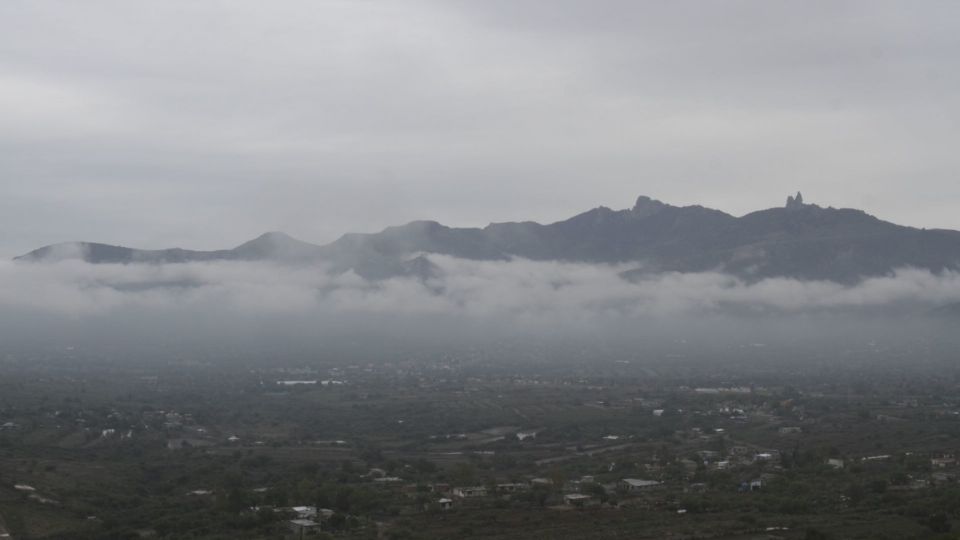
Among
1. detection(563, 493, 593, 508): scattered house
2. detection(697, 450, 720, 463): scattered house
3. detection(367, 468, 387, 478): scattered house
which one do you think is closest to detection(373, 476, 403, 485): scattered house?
detection(367, 468, 387, 478): scattered house

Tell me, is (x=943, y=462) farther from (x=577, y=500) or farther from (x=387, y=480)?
(x=387, y=480)

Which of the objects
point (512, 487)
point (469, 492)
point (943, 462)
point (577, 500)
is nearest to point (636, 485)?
point (577, 500)

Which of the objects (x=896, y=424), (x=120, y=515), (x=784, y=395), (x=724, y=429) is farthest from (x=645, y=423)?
(x=120, y=515)

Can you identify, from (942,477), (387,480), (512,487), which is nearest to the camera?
(942,477)

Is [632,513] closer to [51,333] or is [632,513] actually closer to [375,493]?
[375,493]

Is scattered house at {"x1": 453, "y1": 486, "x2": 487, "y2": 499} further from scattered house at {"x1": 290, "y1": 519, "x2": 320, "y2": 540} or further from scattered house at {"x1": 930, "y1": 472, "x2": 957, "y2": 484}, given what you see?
scattered house at {"x1": 930, "y1": 472, "x2": 957, "y2": 484}

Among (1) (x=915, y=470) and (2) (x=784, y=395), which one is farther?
(2) (x=784, y=395)
